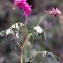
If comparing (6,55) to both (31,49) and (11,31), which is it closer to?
(31,49)

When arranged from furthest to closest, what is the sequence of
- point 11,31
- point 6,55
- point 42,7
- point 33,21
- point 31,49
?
1. point 42,7
2. point 33,21
3. point 6,55
4. point 31,49
5. point 11,31

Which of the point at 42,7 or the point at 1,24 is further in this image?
the point at 42,7

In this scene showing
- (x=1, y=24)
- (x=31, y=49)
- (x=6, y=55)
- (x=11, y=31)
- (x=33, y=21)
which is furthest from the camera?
(x=1, y=24)

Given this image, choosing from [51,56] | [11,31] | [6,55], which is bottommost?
[6,55]

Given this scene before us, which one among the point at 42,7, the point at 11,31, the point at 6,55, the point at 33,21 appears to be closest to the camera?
the point at 11,31

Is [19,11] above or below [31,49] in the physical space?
above

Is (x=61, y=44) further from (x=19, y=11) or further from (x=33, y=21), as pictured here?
(x=19, y=11)

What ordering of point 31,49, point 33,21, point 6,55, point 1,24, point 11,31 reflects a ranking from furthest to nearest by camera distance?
point 1,24, point 33,21, point 6,55, point 31,49, point 11,31

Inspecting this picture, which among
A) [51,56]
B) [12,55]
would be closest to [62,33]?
[12,55]

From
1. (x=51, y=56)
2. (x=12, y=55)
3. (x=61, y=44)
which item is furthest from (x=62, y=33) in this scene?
(x=51, y=56)
